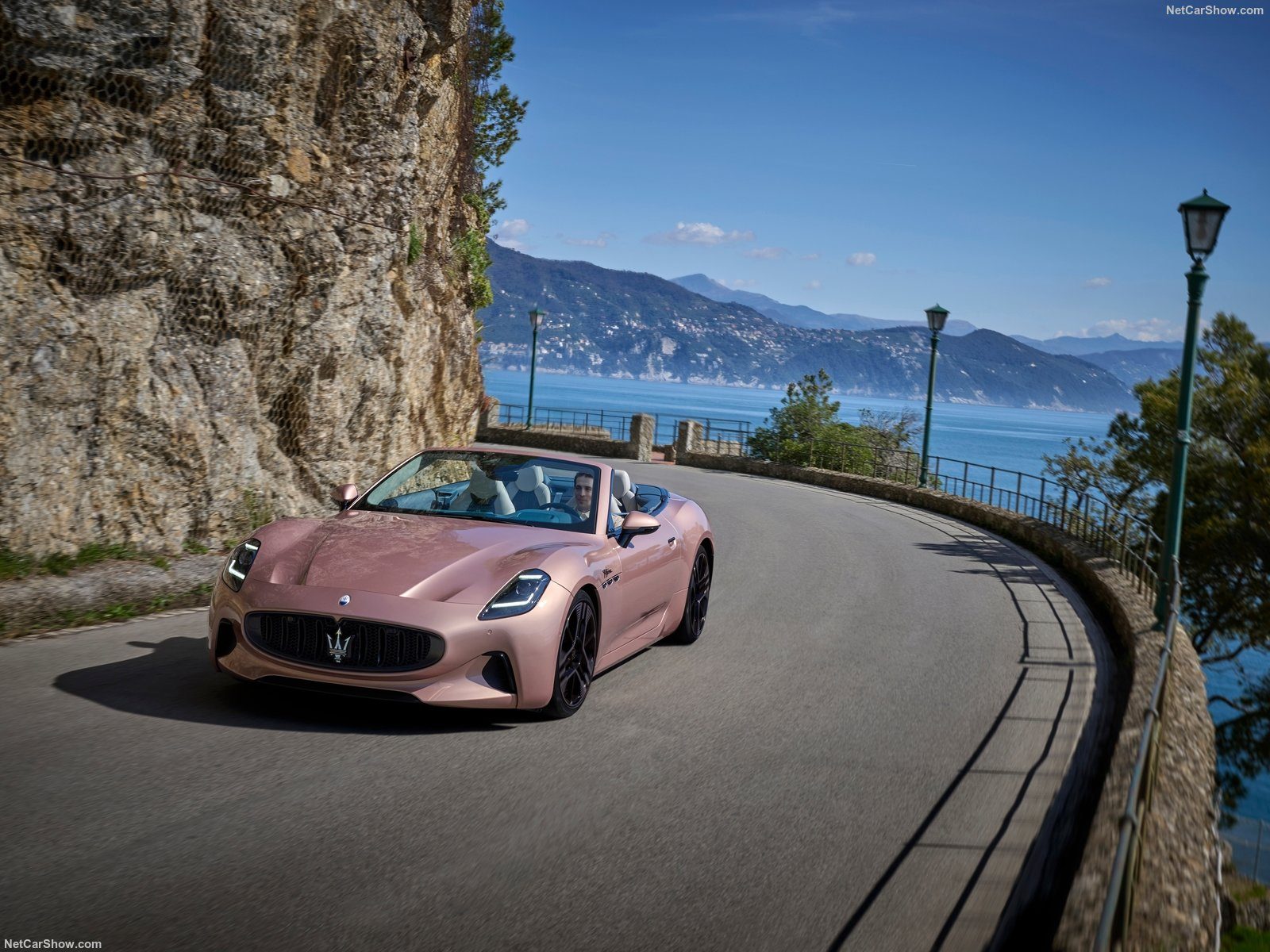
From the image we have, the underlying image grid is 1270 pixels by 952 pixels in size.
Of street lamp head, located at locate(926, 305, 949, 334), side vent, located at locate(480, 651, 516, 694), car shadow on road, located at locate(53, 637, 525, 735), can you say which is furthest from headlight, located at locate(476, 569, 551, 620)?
street lamp head, located at locate(926, 305, 949, 334)

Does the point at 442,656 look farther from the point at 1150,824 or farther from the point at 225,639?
the point at 1150,824

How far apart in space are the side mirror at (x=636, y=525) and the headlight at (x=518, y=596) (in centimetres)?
107

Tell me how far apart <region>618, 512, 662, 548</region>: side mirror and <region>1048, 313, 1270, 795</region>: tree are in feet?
94.0

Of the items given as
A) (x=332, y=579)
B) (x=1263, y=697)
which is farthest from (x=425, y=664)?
(x=1263, y=697)

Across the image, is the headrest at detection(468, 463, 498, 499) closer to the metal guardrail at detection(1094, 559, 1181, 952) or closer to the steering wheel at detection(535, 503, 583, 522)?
the steering wheel at detection(535, 503, 583, 522)

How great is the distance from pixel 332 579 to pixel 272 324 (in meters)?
7.25

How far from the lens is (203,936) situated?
3469 mm

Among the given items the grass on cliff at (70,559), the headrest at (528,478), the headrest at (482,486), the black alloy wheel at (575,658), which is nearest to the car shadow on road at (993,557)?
the headrest at (528,478)

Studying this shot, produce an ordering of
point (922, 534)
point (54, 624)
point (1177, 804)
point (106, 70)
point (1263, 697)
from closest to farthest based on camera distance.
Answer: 1. point (1177, 804)
2. point (54, 624)
3. point (106, 70)
4. point (922, 534)
5. point (1263, 697)

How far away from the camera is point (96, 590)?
28.2 ft

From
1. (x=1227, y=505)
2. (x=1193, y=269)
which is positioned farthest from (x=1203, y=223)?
(x=1227, y=505)

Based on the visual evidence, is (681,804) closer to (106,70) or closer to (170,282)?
(170,282)

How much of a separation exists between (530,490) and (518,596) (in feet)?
5.52

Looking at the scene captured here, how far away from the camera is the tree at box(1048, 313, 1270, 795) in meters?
33.0
